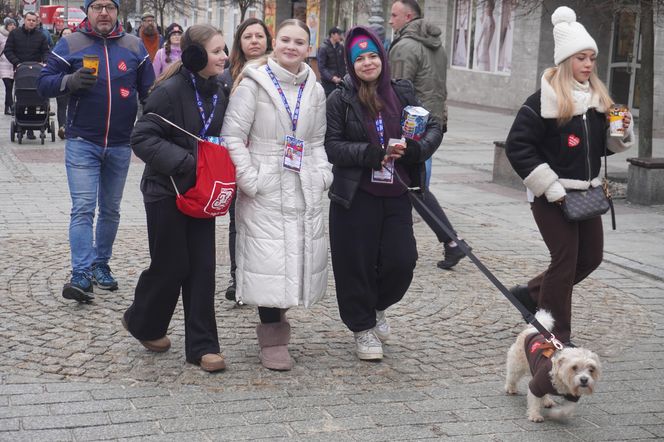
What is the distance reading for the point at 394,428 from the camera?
4.66m

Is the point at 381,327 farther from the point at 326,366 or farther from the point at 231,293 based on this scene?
the point at 231,293

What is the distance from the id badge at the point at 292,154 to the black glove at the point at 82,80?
1.66 meters

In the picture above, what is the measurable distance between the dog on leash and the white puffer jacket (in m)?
1.15

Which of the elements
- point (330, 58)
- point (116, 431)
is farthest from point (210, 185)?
point (330, 58)

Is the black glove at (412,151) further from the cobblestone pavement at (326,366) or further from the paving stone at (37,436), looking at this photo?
the paving stone at (37,436)

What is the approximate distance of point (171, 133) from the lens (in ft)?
17.4

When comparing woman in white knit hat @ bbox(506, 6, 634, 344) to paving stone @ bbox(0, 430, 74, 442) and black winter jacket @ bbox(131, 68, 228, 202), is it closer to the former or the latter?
black winter jacket @ bbox(131, 68, 228, 202)

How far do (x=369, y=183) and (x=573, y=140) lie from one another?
1.11 meters

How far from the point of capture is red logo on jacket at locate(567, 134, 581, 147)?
5.43 metres

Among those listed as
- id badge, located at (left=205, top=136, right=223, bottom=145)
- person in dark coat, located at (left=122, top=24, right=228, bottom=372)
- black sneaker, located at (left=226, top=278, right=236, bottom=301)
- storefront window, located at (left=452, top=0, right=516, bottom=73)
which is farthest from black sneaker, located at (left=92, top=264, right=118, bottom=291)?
storefront window, located at (left=452, top=0, right=516, bottom=73)

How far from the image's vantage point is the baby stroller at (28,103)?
1486 cm

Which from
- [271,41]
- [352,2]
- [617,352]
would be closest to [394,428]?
[617,352]

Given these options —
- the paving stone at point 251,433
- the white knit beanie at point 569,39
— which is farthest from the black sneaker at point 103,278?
the white knit beanie at point 569,39

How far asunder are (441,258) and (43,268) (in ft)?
10.4
